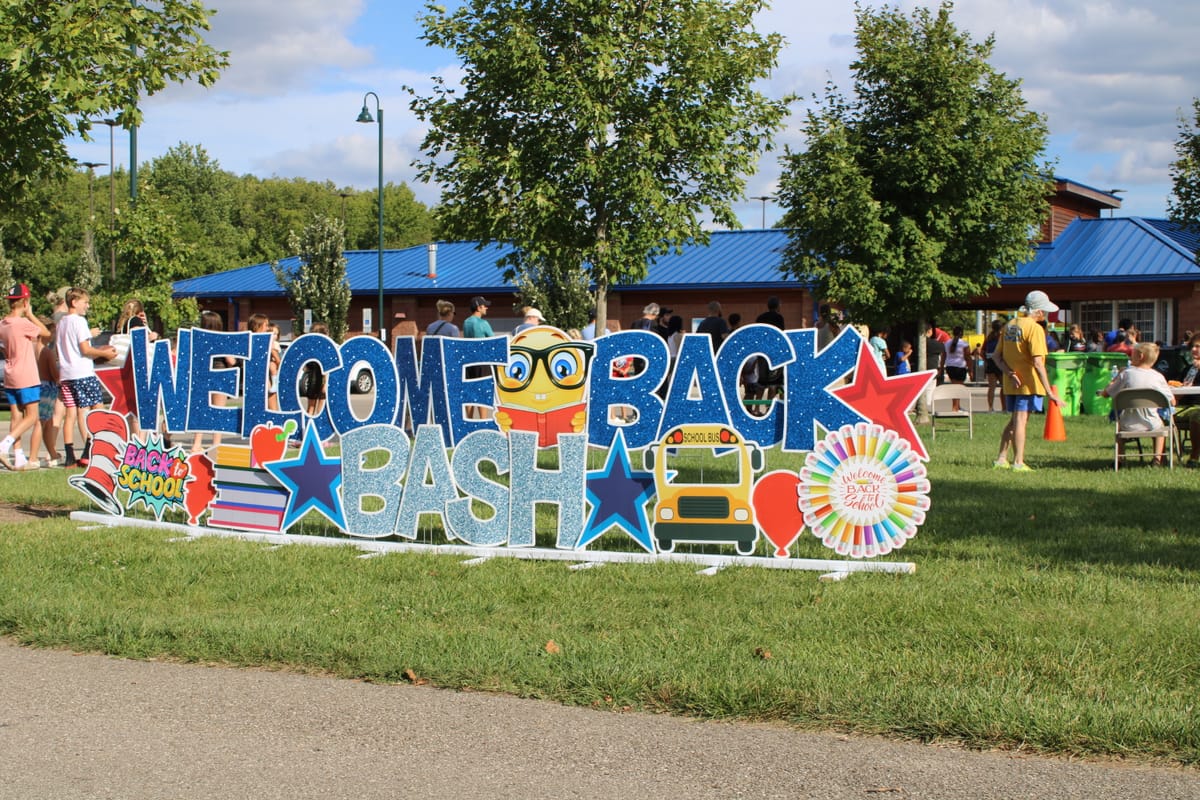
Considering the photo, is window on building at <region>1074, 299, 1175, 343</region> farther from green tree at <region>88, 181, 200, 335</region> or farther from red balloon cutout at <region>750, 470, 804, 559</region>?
red balloon cutout at <region>750, 470, 804, 559</region>

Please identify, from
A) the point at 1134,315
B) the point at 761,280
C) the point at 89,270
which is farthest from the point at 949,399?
the point at 89,270

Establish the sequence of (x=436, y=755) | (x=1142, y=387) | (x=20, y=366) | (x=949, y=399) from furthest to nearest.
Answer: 1. (x=949, y=399)
2. (x=20, y=366)
3. (x=1142, y=387)
4. (x=436, y=755)

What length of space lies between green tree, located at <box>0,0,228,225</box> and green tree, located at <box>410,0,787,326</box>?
29.6ft

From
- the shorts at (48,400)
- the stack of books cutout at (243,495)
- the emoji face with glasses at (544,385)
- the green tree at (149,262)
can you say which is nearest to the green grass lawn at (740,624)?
the stack of books cutout at (243,495)

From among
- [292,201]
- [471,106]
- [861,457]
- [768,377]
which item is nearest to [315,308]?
[471,106]

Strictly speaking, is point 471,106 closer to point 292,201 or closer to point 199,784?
point 199,784

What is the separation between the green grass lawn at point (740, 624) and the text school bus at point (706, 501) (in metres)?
0.30

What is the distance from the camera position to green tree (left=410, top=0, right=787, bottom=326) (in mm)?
21156

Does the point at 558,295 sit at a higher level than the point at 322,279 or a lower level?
lower

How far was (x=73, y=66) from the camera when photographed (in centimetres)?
1080

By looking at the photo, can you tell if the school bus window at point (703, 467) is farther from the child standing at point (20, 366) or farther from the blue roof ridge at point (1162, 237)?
the blue roof ridge at point (1162, 237)

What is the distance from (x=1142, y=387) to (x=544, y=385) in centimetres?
736

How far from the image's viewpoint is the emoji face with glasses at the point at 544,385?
332 inches

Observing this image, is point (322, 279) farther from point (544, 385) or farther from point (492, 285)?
point (544, 385)
